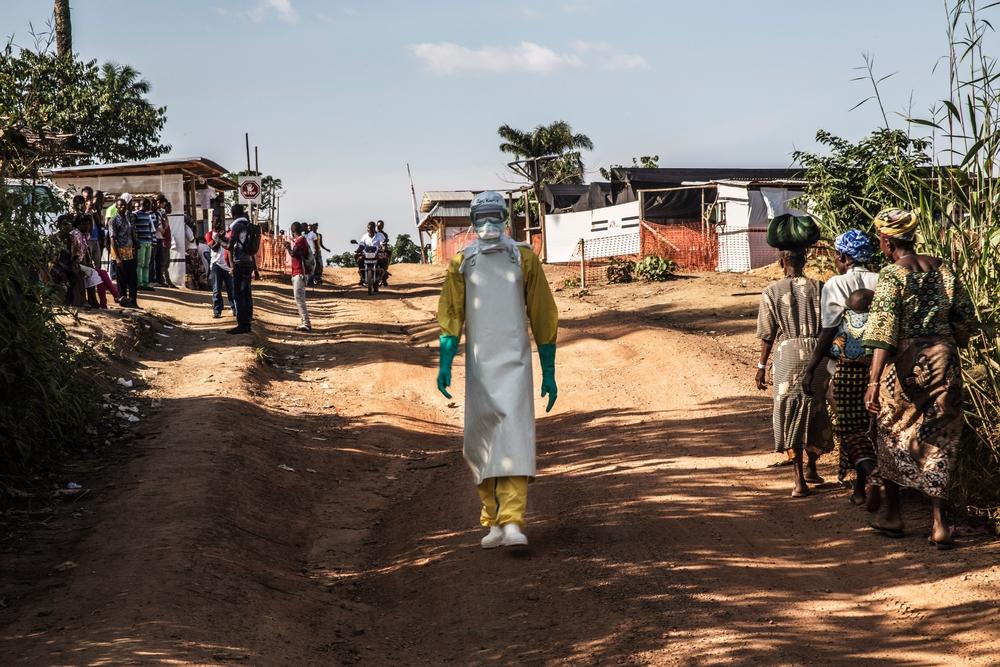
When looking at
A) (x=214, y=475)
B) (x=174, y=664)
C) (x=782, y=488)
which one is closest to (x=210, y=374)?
(x=214, y=475)

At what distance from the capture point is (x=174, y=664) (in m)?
4.76

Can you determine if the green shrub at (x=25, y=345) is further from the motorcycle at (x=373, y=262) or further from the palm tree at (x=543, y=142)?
the palm tree at (x=543, y=142)

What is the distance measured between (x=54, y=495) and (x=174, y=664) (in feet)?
13.2

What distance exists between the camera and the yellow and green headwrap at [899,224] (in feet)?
20.3

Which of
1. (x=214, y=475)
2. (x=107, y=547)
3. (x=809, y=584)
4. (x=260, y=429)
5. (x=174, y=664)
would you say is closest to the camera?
(x=174, y=664)

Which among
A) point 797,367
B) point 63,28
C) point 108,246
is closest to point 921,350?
point 797,367

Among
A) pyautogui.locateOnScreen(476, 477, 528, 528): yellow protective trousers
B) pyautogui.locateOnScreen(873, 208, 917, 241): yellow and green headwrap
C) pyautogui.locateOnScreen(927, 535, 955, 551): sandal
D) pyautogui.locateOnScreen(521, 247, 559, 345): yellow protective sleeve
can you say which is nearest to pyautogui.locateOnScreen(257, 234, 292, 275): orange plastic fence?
pyautogui.locateOnScreen(521, 247, 559, 345): yellow protective sleeve

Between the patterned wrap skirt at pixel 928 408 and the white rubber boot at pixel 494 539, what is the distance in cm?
235

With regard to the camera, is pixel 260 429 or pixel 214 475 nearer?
pixel 214 475

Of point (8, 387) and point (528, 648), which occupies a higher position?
point (8, 387)

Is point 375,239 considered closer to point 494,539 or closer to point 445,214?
point 494,539

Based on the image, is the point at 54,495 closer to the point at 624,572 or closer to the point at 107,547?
the point at 107,547

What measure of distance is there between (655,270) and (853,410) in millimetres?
18741

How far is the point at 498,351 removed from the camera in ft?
22.0
